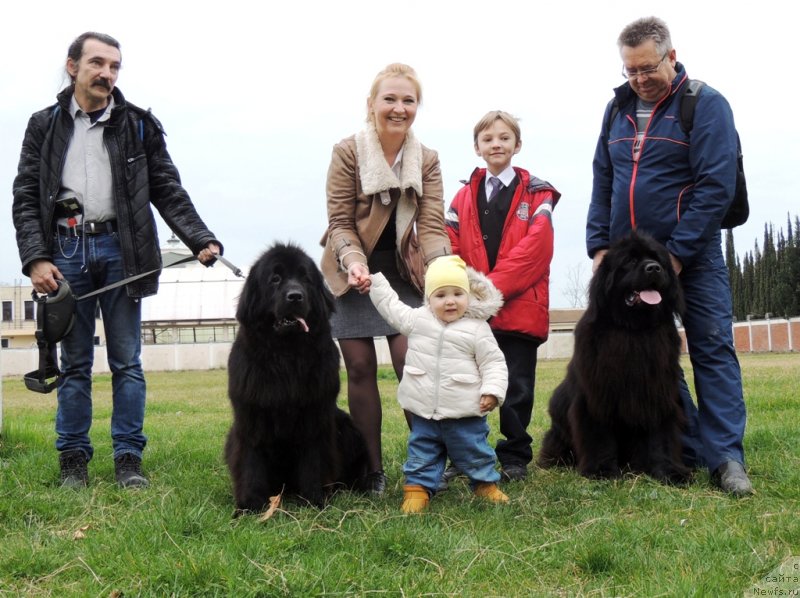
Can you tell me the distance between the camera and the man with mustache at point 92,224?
15.9 feet

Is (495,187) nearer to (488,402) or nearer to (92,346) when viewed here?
(488,402)

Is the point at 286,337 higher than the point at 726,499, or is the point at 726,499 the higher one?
the point at 286,337

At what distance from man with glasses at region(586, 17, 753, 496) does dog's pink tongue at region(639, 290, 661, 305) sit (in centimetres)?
22

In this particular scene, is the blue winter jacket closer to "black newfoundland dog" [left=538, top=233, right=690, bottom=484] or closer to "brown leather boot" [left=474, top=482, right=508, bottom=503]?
"black newfoundland dog" [left=538, top=233, right=690, bottom=484]

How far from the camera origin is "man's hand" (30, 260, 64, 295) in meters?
4.68

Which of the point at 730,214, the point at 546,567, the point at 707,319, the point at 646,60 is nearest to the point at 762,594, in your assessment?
the point at 546,567

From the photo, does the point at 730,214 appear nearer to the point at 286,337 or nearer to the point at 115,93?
the point at 286,337

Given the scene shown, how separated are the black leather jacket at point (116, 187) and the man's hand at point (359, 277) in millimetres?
1155

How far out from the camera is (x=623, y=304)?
4.78 metres

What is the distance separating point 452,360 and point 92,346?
243cm

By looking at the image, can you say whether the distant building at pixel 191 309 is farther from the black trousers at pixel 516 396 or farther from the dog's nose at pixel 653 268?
the dog's nose at pixel 653 268

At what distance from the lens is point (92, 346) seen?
504cm

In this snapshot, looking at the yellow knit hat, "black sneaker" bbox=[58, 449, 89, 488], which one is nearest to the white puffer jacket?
the yellow knit hat

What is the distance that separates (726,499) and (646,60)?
2.51 m
